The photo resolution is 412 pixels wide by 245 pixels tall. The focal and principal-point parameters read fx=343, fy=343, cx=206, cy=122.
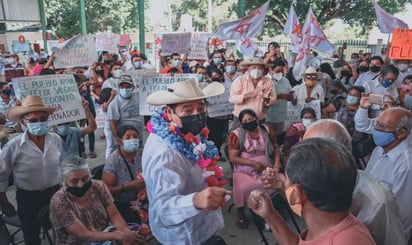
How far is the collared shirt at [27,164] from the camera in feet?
10.5

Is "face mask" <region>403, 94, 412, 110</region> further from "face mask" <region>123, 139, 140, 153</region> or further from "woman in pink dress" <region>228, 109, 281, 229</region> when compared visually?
"face mask" <region>123, 139, 140, 153</region>

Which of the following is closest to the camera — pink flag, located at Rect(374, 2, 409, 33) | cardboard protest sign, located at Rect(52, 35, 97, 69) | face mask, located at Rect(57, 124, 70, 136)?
face mask, located at Rect(57, 124, 70, 136)

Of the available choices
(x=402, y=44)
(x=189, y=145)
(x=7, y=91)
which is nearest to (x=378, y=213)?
(x=189, y=145)

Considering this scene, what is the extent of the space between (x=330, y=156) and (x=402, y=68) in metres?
7.32

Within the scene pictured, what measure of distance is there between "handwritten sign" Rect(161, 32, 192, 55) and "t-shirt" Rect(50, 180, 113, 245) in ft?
18.7

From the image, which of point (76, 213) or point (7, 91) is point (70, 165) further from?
point (7, 91)

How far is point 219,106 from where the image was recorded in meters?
6.07

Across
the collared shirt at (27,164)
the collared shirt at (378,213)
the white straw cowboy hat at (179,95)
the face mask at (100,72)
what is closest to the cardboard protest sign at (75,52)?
the face mask at (100,72)

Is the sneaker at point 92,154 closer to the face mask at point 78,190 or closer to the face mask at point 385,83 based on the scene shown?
the face mask at point 78,190

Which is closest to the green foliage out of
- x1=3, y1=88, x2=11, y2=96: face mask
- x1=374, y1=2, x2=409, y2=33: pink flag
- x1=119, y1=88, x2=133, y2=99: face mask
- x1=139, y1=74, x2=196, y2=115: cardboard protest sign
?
x1=3, y1=88, x2=11, y2=96: face mask

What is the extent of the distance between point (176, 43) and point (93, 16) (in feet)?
83.0

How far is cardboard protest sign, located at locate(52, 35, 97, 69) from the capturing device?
639 centimetres

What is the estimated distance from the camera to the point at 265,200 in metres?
1.71

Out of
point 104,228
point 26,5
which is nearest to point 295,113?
point 104,228
